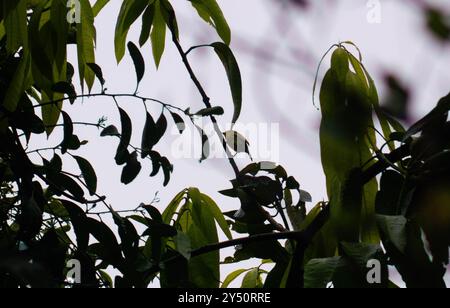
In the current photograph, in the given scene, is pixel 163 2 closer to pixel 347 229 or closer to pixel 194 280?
pixel 194 280

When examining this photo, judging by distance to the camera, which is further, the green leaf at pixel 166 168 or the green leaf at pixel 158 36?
the green leaf at pixel 158 36

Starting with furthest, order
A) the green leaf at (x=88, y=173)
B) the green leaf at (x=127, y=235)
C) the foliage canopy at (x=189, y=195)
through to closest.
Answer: the green leaf at (x=88, y=173) → the green leaf at (x=127, y=235) → the foliage canopy at (x=189, y=195)

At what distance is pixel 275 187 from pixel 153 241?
0.18 meters

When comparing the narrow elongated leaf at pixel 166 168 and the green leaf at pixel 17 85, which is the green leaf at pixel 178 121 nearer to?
the narrow elongated leaf at pixel 166 168

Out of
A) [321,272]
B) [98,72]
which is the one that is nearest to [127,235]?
[98,72]

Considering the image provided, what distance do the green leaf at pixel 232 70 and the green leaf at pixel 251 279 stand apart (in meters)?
0.34

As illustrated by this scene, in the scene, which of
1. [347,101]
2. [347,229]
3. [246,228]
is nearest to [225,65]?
[246,228]

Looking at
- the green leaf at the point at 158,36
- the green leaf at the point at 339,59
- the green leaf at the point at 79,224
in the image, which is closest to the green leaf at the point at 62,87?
the green leaf at the point at 79,224

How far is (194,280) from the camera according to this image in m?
0.95

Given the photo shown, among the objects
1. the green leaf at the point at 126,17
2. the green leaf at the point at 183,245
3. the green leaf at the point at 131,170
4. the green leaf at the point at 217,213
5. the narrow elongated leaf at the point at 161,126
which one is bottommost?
the green leaf at the point at 183,245

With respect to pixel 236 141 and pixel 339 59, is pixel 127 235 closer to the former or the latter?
pixel 236 141

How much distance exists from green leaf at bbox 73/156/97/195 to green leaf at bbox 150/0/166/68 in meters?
0.25

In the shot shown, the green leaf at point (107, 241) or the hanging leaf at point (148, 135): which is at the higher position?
the hanging leaf at point (148, 135)

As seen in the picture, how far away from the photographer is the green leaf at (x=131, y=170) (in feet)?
3.18
